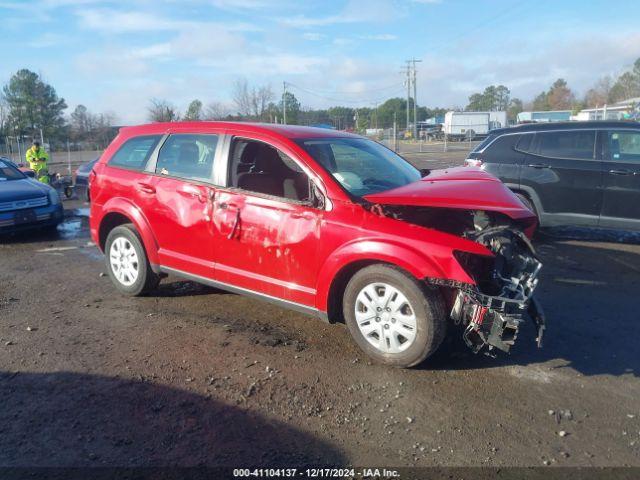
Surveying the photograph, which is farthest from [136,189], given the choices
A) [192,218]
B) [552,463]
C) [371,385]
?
[552,463]

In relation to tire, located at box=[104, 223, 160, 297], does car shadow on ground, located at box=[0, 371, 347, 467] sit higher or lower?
lower

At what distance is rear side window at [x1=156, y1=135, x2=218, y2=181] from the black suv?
4.84 meters

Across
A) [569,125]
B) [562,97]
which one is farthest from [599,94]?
[569,125]

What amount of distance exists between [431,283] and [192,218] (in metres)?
2.37

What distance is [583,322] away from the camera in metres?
4.94

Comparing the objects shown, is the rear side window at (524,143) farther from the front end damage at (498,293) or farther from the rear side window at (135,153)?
the rear side window at (135,153)

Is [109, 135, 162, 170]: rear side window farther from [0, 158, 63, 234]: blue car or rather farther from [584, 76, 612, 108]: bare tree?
[584, 76, 612, 108]: bare tree

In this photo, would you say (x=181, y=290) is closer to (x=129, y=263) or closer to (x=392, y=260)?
(x=129, y=263)

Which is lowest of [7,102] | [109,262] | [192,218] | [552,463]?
[552,463]

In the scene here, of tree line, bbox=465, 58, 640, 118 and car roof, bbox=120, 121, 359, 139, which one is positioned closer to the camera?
car roof, bbox=120, 121, 359, 139

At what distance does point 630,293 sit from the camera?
577 centimetres

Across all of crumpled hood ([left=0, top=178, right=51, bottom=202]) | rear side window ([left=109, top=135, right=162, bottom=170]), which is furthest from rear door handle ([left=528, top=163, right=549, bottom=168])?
crumpled hood ([left=0, top=178, right=51, bottom=202])

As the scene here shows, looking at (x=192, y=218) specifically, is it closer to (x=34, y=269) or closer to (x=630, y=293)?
(x=34, y=269)

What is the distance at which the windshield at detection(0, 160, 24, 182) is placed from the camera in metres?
9.85
